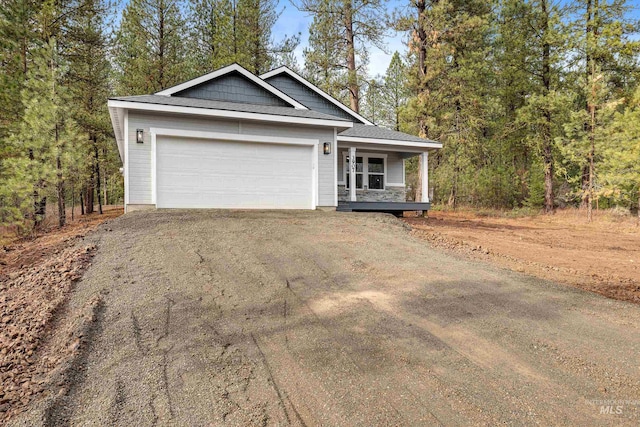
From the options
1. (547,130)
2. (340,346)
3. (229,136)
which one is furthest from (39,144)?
(547,130)

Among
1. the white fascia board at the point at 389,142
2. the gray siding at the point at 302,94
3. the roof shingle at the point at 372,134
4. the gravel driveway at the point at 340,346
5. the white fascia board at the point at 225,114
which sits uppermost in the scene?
the gray siding at the point at 302,94

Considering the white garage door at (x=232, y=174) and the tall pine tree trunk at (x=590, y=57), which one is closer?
the white garage door at (x=232, y=174)

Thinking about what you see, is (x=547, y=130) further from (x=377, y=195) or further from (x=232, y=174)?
(x=232, y=174)

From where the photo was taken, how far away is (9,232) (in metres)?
12.4

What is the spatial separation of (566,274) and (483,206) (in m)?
16.8

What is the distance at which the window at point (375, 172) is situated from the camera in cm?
1516

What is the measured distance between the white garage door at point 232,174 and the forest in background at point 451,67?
20.4 feet

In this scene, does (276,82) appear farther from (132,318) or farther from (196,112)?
(132,318)

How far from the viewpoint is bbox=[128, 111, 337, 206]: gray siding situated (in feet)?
29.9

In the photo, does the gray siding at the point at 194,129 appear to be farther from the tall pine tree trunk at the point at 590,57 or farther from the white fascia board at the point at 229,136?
the tall pine tree trunk at the point at 590,57

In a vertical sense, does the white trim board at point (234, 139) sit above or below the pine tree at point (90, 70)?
below

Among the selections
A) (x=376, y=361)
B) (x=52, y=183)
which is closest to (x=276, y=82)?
(x=52, y=183)

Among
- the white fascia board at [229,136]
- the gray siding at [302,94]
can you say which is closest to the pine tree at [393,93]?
the gray siding at [302,94]

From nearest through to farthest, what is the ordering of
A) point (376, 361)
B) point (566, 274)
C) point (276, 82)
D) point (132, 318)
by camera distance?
point (376, 361) < point (132, 318) < point (566, 274) < point (276, 82)
